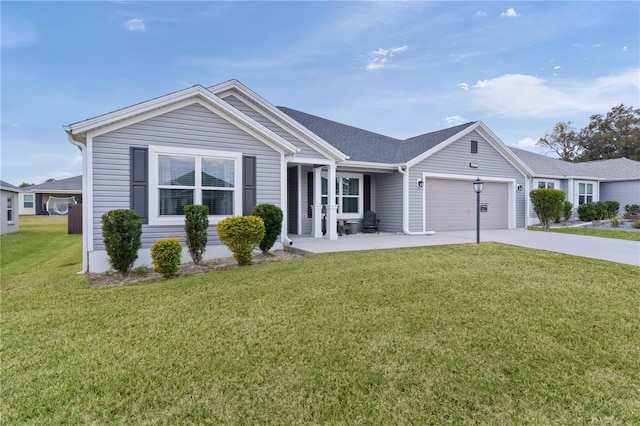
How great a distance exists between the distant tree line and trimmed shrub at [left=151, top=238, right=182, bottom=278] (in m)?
46.5

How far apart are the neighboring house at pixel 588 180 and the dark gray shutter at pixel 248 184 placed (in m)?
15.6

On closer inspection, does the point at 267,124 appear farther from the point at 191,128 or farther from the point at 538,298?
the point at 538,298

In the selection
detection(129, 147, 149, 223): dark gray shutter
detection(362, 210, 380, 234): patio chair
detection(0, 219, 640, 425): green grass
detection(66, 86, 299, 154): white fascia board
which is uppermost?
detection(66, 86, 299, 154): white fascia board

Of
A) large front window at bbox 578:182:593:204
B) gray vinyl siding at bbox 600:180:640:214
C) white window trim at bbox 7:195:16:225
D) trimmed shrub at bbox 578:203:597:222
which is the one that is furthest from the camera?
gray vinyl siding at bbox 600:180:640:214

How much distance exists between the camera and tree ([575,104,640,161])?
35219mm

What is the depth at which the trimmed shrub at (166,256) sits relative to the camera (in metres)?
6.07

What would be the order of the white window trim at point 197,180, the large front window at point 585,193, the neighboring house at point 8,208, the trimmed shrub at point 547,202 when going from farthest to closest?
the large front window at point 585,193
the neighboring house at point 8,208
the trimmed shrub at point 547,202
the white window trim at point 197,180

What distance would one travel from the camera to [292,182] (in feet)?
39.0

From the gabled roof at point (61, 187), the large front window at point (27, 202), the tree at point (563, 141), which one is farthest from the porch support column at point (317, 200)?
the tree at point (563, 141)

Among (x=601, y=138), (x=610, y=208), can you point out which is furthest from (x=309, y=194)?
(x=601, y=138)

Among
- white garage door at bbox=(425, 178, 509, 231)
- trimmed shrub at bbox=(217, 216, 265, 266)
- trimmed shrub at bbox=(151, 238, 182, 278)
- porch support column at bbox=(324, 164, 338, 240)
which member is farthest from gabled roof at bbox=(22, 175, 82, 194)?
white garage door at bbox=(425, 178, 509, 231)

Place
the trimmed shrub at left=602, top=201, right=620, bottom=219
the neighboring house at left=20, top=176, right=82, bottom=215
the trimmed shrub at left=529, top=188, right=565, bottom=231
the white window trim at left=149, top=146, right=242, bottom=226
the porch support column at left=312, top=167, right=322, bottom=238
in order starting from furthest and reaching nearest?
the neighboring house at left=20, top=176, right=82, bottom=215 < the trimmed shrub at left=602, top=201, right=620, bottom=219 < the trimmed shrub at left=529, top=188, right=565, bottom=231 < the porch support column at left=312, top=167, right=322, bottom=238 < the white window trim at left=149, top=146, right=242, bottom=226

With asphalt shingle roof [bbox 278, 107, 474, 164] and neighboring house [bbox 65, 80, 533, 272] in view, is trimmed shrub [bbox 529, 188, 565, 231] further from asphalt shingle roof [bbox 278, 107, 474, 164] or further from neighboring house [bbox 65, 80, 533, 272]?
asphalt shingle roof [bbox 278, 107, 474, 164]

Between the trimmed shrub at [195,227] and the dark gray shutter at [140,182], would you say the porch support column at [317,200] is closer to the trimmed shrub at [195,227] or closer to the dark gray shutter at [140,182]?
the trimmed shrub at [195,227]
